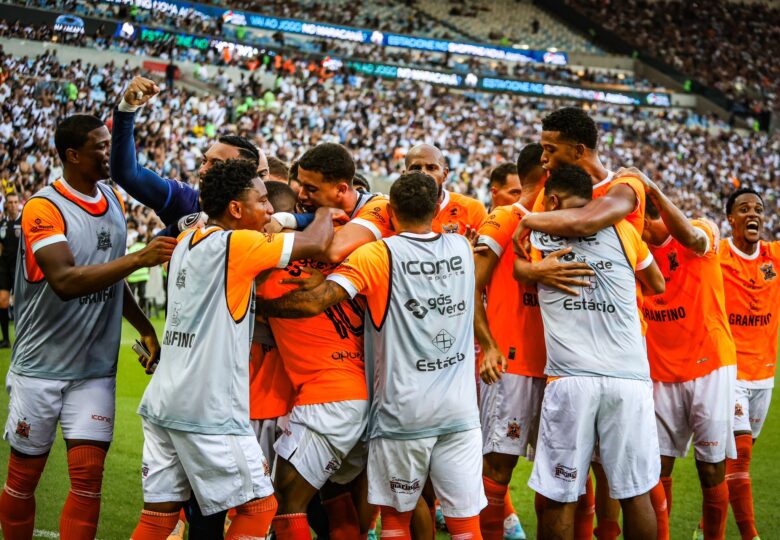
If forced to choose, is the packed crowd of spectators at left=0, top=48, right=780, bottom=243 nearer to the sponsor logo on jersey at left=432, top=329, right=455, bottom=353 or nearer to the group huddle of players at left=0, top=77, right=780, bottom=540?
the group huddle of players at left=0, top=77, right=780, bottom=540

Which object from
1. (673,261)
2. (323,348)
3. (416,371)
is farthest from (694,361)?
(323,348)

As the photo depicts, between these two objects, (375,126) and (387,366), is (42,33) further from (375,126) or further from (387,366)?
(387,366)

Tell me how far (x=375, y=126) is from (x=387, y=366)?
93.9ft

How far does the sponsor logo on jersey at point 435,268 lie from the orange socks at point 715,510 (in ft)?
8.04

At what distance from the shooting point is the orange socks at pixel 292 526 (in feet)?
13.9

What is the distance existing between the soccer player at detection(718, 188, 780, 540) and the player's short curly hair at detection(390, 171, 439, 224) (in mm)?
3162

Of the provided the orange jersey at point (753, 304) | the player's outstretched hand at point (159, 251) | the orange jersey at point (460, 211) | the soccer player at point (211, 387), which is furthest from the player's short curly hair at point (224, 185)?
the orange jersey at point (753, 304)

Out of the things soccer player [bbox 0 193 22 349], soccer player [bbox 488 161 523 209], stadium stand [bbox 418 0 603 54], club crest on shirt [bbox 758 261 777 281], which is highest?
stadium stand [bbox 418 0 603 54]

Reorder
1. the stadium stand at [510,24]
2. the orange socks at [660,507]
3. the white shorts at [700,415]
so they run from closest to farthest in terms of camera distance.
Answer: the orange socks at [660,507], the white shorts at [700,415], the stadium stand at [510,24]

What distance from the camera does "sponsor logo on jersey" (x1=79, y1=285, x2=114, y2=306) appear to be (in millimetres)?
4777

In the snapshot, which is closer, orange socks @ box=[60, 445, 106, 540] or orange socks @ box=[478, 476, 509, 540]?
orange socks @ box=[60, 445, 106, 540]

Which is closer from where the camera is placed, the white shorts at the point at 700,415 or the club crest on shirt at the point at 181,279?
the club crest on shirt at the point at 181,279

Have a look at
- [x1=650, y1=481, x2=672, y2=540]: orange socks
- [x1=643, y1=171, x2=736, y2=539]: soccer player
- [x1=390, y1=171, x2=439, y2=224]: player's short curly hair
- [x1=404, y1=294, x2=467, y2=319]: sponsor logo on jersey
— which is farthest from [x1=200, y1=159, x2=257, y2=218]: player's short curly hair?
[x1=650, y1=481, x2=672, y2=540]: orange socks

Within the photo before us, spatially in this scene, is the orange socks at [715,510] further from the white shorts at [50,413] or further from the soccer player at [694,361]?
the white shorts at [50,413]
